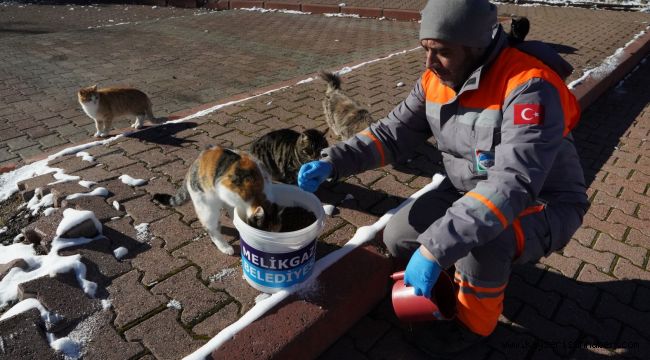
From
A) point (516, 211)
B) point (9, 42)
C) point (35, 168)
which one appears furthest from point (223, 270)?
point (9, 42)

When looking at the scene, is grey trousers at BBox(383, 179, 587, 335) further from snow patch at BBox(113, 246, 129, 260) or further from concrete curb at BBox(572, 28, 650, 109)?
concrete curb at BBox(572, 28, 650, 109)

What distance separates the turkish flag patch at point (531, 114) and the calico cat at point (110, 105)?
454 centimetres

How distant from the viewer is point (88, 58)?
8.93m

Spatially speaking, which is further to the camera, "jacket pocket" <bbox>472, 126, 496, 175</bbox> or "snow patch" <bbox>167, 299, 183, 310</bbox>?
"snow patch" <bbox>167, 299, 183, 310</bbox>

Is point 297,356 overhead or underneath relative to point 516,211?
underneath

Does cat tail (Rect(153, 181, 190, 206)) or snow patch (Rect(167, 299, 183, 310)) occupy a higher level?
cat tail (Rect(153, 181, 190, 206))

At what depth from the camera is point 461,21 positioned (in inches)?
82.0

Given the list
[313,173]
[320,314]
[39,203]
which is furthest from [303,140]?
[39,203]

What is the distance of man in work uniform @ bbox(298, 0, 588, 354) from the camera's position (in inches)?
80.4

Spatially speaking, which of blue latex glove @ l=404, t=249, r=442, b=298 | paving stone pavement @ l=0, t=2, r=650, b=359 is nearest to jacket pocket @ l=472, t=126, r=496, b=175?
blue latex glove @ l=404, t=249, r=442, b=298

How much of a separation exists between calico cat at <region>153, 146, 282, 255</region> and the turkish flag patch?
1.49 m

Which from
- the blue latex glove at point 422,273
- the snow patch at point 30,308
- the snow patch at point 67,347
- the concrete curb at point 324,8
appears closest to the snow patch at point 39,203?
the snow patch at point 30,308

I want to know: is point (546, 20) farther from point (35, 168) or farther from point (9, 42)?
point (9, 42)

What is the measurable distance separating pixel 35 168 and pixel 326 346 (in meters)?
3.39
